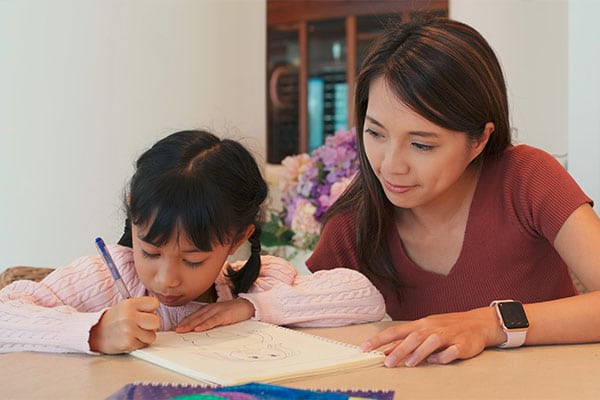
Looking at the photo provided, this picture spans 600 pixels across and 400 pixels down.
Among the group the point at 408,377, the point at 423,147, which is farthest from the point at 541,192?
the point at 408,377

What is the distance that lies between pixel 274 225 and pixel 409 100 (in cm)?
125

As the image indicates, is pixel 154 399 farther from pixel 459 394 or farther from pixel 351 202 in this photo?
pixel 351 202

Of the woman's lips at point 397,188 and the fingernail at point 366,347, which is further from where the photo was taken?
the woman's lips at point 397,188

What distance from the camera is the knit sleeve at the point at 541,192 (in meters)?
1.54

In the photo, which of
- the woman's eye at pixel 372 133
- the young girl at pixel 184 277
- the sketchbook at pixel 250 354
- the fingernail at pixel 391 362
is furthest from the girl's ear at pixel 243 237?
the fingernail at pixel 391 362

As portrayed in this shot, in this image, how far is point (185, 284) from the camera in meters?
1.39

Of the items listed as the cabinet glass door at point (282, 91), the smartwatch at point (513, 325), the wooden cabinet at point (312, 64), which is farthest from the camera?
the cabinet glass door at point (282, 91)

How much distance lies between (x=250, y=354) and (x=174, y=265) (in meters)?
0.24

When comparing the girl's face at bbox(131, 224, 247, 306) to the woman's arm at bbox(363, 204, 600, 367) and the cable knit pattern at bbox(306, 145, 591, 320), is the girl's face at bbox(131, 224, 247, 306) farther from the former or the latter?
the cable knit pattern at bbox(306, 145, 591, 320)

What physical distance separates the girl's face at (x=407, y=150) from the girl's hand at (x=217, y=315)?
1.04 ft

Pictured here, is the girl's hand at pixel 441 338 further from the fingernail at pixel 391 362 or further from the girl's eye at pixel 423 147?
the girl's eye at pixel 423 147

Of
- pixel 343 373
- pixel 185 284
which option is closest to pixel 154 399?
pixel 343 373

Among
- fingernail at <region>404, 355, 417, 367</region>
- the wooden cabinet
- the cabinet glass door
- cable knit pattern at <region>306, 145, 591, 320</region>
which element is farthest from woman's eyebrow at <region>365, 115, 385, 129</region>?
the cabinet glass door

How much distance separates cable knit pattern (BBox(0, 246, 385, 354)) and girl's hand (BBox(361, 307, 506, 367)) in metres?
0.24
